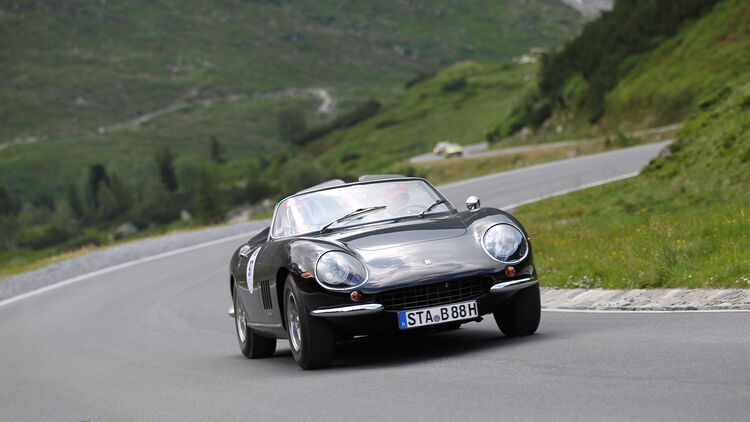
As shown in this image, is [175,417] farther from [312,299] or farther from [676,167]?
[676,167]

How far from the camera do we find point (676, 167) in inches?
765

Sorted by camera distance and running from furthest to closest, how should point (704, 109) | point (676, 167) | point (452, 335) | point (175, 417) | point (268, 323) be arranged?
1. point (704, 109)
2. point (676, 167)
3. point (452, 335)
4. point (268, 323)
5. point (175, 417)

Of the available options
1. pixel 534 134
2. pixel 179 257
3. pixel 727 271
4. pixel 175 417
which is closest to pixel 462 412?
pixel 175 417

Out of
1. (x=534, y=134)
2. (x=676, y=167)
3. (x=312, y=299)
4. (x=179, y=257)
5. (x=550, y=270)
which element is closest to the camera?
(x=312, y=299)

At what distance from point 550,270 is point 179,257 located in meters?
12.5

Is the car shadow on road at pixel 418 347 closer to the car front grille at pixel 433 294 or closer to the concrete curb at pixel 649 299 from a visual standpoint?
the car front grille at pixel 433 294

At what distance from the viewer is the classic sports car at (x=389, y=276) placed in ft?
24.7

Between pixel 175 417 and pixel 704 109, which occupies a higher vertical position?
pixel 704 109

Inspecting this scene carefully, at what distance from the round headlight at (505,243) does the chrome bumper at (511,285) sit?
166 millimetres

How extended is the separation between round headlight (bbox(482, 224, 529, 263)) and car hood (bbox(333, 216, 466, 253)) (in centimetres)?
23

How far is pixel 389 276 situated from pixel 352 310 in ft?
1.23

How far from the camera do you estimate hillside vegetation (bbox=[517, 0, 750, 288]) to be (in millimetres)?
10703

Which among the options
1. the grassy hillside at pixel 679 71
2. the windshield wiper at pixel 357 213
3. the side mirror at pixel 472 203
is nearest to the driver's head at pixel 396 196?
the windshield wiper at pixel 357 213

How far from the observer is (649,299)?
32.4 ft
